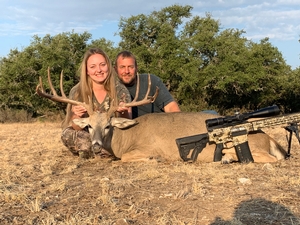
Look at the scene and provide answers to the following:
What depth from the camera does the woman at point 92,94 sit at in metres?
6.01

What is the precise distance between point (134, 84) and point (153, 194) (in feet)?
13.1

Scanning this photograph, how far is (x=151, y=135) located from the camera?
232 inches

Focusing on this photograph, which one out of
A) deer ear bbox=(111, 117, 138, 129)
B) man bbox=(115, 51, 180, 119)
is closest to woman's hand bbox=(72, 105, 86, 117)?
deer ear bbox=(111, 117, 138, 129)

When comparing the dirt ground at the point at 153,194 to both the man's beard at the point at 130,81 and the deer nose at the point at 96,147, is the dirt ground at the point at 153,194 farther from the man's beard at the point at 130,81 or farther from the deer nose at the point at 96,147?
the man's beard at the point at 130,81

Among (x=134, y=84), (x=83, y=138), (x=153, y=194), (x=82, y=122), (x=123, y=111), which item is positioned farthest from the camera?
(x=134, y=84)

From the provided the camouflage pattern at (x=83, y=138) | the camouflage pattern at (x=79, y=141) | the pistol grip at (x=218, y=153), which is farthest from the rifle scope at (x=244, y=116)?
the camouflage pattern at (x=79, y=141)

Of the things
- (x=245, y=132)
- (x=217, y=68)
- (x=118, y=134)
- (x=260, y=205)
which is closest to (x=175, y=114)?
(x=118, y=134)

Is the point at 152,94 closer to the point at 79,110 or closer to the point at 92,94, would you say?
the point at 92,94

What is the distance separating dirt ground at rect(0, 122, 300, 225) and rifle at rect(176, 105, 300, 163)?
22cm

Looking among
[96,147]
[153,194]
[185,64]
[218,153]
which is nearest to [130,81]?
[96,147]

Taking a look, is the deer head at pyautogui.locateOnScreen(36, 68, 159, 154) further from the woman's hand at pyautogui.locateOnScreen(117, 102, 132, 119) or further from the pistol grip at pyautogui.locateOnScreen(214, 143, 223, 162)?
the pistol grip at pyautogui.locateOnScreen(214, 143, 223, 162)

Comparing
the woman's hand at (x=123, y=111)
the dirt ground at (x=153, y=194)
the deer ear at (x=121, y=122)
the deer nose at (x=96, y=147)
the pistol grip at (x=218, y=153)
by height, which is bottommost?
the dirt ground at (x=153, y=194)

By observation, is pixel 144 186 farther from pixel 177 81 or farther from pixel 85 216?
pixel 177 81

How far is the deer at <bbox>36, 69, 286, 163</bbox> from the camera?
18.1ft
